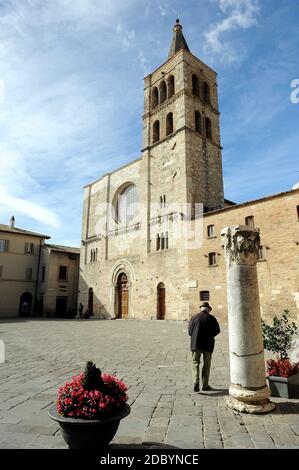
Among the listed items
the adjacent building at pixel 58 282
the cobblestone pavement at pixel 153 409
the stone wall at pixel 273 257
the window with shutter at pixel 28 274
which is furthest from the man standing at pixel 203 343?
the window with shutter at pixel 28 274

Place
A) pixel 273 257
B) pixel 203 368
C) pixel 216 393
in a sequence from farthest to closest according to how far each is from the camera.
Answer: pixel 273 257, pixel 203 368, pixel 216 393

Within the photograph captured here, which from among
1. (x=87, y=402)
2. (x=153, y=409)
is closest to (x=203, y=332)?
(x=153, y=409)

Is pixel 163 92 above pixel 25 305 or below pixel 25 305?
above

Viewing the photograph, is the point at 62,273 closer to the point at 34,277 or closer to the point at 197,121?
the point at 34,277

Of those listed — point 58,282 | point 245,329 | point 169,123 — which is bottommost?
point 245,329

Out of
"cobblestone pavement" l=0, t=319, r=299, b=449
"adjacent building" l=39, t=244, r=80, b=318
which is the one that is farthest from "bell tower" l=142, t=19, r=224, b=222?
"cobblestone pavement" l=0, t=319, r=299, b=449

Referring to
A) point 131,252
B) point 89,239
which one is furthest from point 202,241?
point 89,239

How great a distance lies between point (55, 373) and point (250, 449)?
4.80 metres

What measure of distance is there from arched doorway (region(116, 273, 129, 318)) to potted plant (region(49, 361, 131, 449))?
24425 mm

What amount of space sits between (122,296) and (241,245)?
2380cm

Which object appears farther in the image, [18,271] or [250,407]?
[18,271]

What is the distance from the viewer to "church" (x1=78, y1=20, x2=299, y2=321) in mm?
18250

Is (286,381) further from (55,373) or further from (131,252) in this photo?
(131,252)

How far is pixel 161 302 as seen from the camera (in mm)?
24109
